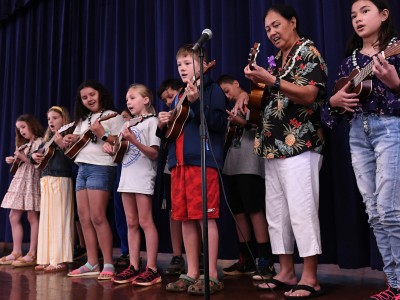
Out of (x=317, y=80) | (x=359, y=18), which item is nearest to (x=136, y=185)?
(x=317, y=80)

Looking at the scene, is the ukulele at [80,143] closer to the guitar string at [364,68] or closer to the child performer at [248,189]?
the child performer at [248,189]

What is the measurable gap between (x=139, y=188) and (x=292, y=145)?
1.02m

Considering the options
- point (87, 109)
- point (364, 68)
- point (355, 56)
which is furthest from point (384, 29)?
point (87, 109)

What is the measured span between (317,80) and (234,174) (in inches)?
36.1

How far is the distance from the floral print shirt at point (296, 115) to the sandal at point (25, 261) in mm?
2291

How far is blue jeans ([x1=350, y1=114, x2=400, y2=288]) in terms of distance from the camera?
1.86 metres

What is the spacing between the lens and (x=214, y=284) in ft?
7.54

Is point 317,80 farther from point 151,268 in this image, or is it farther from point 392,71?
point 151,268

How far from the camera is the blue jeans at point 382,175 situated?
73.0 inches

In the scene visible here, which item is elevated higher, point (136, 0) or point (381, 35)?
point (136, 0)

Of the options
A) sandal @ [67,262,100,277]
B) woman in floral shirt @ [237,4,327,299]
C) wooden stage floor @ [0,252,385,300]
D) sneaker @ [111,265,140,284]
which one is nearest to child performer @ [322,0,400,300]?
woman in floral shirt @ [237,4,327,299]

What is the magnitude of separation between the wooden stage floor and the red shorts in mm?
407

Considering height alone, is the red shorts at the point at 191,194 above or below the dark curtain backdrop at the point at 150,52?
below

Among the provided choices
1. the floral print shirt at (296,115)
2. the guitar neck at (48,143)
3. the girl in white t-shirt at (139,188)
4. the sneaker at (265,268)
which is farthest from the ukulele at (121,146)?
the sneaker at (265,268)
